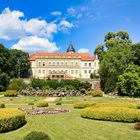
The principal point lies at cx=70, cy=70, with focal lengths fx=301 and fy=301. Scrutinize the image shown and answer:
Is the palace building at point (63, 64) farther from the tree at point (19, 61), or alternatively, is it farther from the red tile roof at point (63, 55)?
the tree at point (19, 61)

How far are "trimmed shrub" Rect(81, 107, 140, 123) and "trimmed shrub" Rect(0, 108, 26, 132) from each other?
4.11 metres

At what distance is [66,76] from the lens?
8738 centimetres

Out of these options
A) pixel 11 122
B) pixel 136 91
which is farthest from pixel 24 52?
pixel 11 122

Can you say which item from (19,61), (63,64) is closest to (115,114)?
(19,61)

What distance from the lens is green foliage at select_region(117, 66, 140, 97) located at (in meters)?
47.3

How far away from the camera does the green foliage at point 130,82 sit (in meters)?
47.3

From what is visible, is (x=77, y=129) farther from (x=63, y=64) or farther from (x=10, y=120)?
(x=63, y=64)

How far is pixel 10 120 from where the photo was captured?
46.9 feet

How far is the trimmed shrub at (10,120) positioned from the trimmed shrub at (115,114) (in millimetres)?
4113

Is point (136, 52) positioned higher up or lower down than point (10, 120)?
higher up

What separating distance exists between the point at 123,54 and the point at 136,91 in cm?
958

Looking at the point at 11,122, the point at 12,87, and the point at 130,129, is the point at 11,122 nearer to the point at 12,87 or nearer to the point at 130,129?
the point at 130,129

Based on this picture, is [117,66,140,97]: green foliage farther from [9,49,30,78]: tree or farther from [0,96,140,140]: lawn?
[9,49,30,78]: tree

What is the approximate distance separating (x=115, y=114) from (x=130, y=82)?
32698 mm
